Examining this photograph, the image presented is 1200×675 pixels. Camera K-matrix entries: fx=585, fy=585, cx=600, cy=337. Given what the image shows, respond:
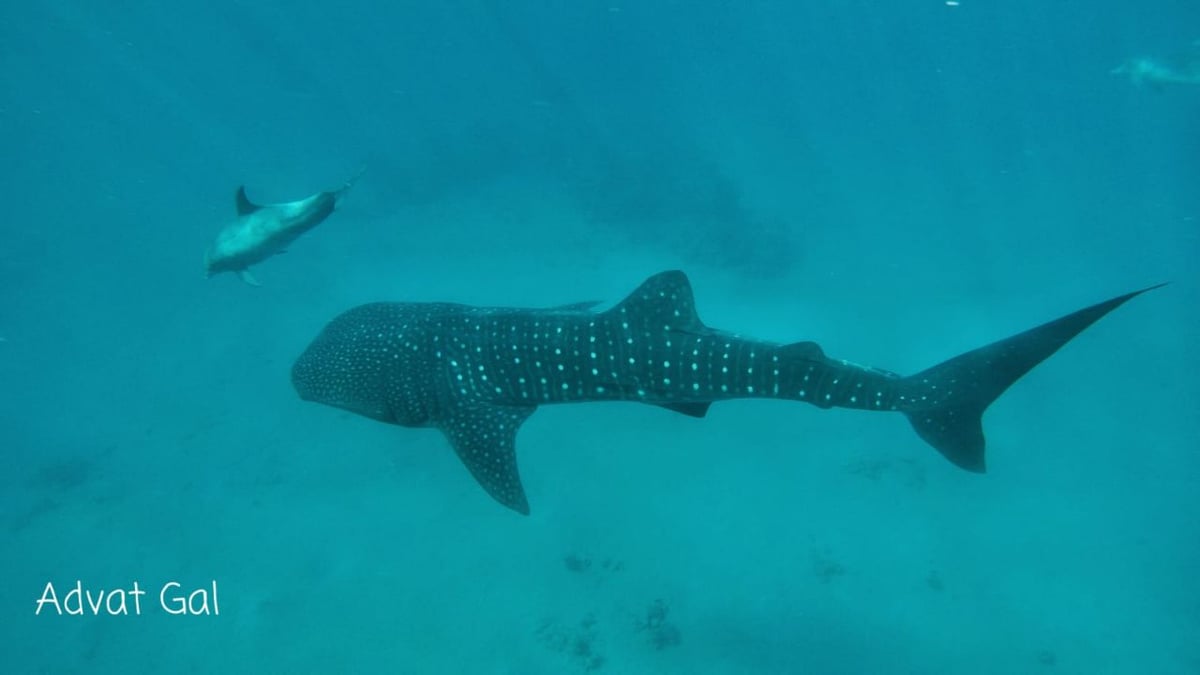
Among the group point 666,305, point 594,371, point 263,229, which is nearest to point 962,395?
point 666,305

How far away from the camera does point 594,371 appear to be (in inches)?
229

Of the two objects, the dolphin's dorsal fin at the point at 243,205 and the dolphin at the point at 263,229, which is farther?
the dolphin's dorsal fin at the point at 243,205

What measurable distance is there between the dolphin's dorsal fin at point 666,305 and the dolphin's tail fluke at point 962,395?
6.49ft

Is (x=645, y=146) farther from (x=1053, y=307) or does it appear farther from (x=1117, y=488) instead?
(x=1117, y=488)

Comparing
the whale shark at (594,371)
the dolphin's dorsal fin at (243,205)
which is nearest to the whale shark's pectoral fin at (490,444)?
the whale shark at (594,371)

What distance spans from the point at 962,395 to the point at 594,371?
3.29 metres

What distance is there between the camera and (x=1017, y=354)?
470 cm

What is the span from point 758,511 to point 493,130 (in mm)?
26895

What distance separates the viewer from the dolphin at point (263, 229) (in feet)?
31.4

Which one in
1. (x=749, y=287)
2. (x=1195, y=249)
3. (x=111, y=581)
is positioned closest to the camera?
(x=111, y=581)

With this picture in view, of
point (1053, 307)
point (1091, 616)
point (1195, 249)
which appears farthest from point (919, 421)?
point (1195, 249)

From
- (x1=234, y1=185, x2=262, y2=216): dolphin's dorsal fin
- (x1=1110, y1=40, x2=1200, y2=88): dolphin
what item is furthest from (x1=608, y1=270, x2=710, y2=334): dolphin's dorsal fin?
(x1=1110, y1=40, x2=1200, y2=88): dolphin

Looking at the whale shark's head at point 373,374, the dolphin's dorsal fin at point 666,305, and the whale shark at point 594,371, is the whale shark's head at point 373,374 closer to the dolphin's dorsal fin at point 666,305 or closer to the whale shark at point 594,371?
the whale shark at point 594,371

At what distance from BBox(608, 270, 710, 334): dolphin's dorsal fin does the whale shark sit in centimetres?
1
